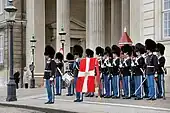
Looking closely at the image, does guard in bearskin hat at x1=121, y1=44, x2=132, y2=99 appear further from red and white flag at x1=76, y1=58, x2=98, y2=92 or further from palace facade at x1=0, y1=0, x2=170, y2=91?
palace facade at x1=0, y1=0, x2=170, y2=91

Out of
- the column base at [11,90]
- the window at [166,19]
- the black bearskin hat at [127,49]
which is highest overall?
the window at [166,19]

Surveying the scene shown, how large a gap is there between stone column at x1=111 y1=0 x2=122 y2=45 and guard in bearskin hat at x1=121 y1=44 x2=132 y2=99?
16219 millimetres

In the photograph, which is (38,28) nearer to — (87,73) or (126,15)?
(126,15)

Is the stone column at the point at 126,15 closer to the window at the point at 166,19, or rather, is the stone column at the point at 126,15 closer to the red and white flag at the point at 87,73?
the window at the point at 166,19

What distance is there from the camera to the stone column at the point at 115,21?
116ft

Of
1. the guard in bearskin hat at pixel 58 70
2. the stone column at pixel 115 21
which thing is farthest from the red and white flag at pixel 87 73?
the stone column at pixel 115 21

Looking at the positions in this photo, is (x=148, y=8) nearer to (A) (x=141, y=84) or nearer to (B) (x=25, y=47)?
(A) (x=141, y=84)

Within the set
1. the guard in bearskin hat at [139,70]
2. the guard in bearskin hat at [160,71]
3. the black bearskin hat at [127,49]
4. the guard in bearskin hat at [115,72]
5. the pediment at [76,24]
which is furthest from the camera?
the pediment at [76,24]

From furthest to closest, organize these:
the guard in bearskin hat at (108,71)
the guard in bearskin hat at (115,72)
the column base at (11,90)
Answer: the column base at (11,90), the guard in bearskin hat at (108,71), the guard in bearskin hat at (115,72)

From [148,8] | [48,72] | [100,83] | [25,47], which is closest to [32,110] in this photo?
[48,72]

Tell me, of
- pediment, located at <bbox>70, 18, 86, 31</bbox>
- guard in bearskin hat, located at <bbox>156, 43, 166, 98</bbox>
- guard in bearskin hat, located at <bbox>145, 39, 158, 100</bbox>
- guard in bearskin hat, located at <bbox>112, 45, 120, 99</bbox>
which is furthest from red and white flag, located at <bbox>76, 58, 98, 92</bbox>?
pediment, located at <bbox>70, 18, 86, 31</bbox>

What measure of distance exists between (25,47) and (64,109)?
88.4 ft

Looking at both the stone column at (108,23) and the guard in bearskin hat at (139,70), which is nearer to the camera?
the guard in bearskin hat at (139,70)

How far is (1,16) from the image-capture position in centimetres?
4369
